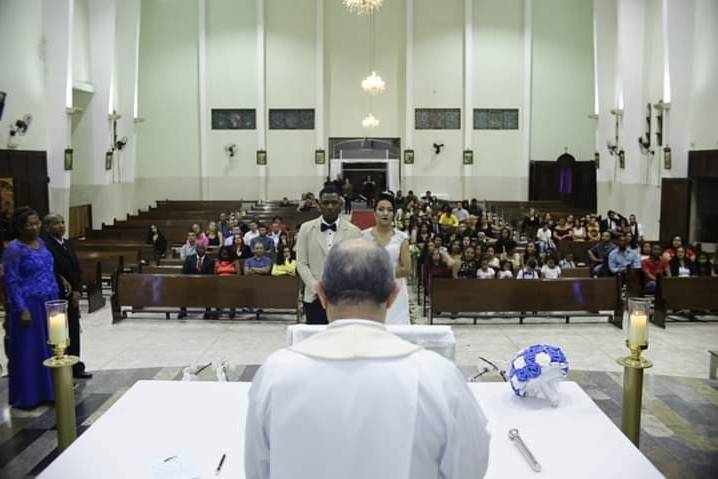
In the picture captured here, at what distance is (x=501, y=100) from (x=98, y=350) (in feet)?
61.1

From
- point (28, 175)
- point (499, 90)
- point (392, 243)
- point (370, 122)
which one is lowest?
point (392, 243)

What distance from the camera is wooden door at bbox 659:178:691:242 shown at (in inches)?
600

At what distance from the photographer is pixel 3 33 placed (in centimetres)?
1423

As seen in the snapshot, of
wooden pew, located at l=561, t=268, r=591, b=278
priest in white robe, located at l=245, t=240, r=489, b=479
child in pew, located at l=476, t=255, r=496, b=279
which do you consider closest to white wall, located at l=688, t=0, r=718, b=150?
wooden pew, located at l=561, t=268, r=591, b=278

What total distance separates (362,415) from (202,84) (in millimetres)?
23072

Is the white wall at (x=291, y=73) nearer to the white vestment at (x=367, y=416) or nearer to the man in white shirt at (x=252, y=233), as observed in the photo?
the man in white shirt at (x=252, y=233)

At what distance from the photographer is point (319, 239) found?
477 cm

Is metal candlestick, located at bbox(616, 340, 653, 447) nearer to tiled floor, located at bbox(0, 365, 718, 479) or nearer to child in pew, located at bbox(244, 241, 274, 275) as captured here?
tiled floor, located at bbox(0, 365, 718, 479)

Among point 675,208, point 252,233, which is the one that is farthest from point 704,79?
point 252,233

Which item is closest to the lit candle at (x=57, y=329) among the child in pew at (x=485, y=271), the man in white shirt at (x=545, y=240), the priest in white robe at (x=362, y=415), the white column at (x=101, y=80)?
the priest in white robe at (x=362, y=415)

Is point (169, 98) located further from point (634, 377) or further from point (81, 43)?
point (634, 377)

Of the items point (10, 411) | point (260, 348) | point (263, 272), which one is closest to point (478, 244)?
point (263, 272)

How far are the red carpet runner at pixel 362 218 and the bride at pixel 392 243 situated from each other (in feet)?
44.3

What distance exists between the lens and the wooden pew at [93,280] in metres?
9.76
